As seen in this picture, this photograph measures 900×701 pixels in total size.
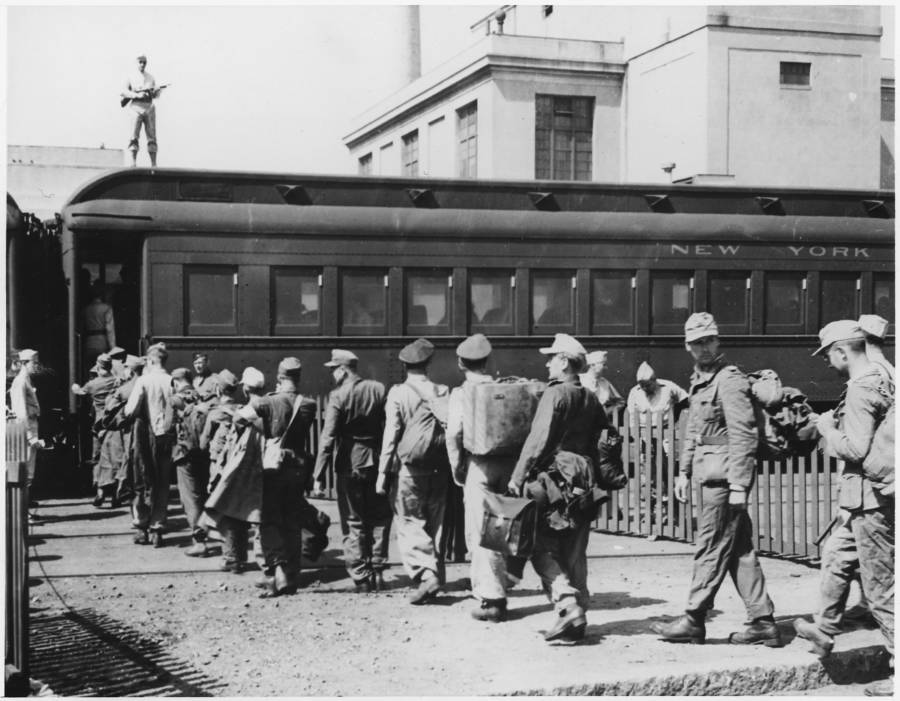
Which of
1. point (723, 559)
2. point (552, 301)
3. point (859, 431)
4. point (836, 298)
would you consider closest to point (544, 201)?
point (552, 301)

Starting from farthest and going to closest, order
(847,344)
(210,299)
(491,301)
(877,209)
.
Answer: (877,209) → (491,301) → (210,299) → (847,344)

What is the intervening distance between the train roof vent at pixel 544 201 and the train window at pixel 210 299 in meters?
4.18

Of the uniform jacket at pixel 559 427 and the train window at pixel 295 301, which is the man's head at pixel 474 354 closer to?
the uniform jacket at pixel 559 427

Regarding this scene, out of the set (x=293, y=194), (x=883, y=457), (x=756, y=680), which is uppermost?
(x=293, y=194)

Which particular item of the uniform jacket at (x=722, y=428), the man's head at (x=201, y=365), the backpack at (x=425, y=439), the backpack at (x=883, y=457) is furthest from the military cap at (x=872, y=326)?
the man's head at (x=201, y=365)

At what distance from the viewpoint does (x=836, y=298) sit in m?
16.1

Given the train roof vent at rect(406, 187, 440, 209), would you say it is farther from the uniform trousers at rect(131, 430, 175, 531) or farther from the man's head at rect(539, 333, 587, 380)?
the man's head at rect(539, 333, 587, 380)

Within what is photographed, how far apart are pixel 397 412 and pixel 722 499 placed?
262 cm

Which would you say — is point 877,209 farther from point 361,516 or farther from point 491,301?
point 361,516

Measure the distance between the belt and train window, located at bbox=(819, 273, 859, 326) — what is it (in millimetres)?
10134

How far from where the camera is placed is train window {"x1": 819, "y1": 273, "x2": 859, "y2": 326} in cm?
1608

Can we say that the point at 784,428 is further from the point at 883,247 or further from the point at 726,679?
the point at 883,247

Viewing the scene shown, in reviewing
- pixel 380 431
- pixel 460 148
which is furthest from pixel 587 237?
pixel 460 148

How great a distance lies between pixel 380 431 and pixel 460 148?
24.1 m
